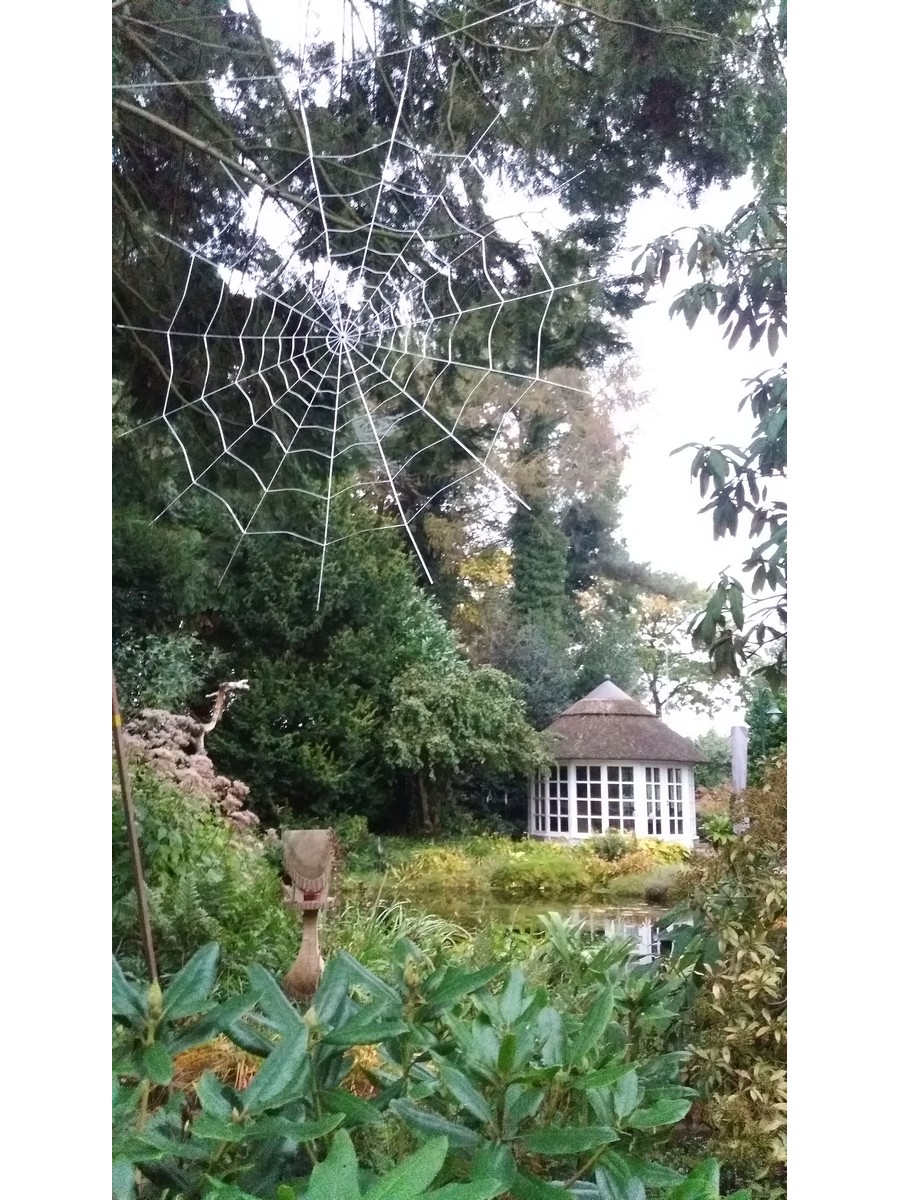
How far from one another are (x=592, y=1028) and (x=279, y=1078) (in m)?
0.43

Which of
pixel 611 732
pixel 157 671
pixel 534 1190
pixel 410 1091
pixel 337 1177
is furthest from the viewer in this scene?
pixel 157 671

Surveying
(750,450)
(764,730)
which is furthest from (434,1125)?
(750,450)

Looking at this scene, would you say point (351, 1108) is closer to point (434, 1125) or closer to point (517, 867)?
point (434, 1125)

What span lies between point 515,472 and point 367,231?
51 cm

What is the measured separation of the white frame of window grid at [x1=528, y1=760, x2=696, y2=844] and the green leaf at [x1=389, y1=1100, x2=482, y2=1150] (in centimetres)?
46

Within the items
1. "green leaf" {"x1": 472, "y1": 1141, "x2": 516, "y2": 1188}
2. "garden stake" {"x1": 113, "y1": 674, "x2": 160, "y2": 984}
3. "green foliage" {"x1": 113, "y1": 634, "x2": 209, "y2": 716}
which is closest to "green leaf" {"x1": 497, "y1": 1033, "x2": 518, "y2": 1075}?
"green leaf" {"x1": 472, "y1": 1141, "x2": 516, "y2": 1188}

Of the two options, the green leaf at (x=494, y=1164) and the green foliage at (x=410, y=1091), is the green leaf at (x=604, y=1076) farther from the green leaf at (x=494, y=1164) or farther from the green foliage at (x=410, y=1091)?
the green leaf at (x=494, y=1164)

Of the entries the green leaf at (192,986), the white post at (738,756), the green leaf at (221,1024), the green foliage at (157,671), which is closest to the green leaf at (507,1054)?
the green leaf at (221,1024)

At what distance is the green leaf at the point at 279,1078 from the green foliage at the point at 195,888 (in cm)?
33

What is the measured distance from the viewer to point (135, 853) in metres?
1.72

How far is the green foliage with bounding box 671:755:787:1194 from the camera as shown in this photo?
153 cm

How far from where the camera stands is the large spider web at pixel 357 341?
174 cm

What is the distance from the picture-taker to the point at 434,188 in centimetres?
176
